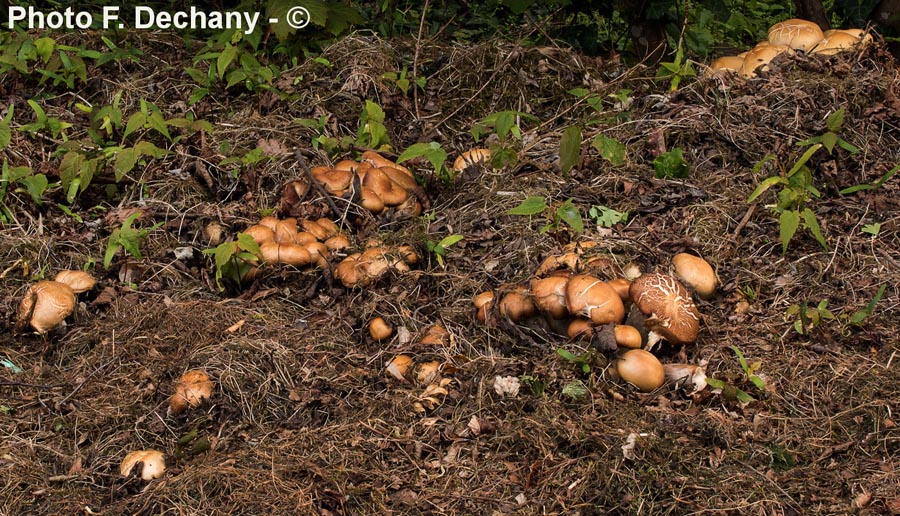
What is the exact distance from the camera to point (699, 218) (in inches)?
203

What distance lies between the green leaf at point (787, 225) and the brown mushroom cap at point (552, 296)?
4.21 ft

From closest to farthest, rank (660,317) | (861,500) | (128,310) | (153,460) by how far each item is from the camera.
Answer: (861,500)
(153,460)
(660,317)
(128,310)

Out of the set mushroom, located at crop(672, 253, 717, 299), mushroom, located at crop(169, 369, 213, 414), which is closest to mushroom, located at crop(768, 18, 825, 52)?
mushroom, located at crop(672, 253, 717, 299)

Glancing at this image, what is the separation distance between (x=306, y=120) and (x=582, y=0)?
8.33 ft

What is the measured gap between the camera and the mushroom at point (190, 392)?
13.8ft

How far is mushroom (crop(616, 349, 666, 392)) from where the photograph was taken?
4.10m

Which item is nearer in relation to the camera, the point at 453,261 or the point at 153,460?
the point at 153,460

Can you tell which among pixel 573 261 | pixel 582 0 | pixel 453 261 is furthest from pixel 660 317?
pixel 582 0

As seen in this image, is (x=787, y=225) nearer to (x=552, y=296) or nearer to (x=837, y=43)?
(x=552, y=296)

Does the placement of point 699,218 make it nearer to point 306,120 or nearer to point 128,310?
point 306,120

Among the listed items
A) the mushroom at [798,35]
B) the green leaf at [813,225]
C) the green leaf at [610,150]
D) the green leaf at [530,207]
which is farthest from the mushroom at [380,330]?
the mushroom at [798,35]

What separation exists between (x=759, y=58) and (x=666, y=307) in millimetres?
2828

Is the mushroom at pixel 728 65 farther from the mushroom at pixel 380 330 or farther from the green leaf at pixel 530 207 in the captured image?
the mushroom at pixel 380 330

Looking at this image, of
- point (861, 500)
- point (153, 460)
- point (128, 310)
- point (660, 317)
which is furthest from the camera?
point (128, 310)
